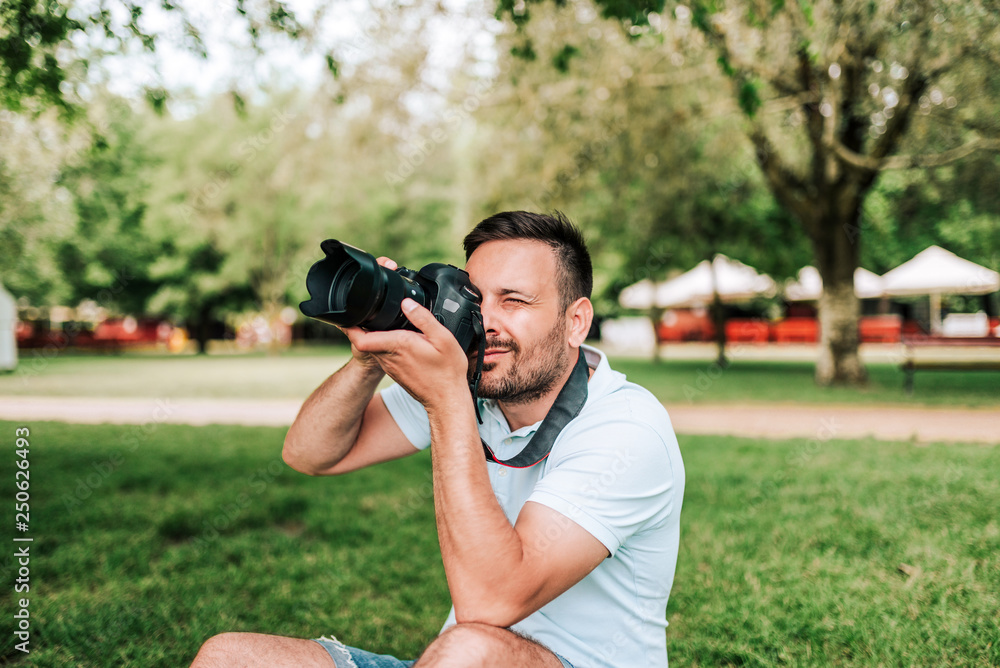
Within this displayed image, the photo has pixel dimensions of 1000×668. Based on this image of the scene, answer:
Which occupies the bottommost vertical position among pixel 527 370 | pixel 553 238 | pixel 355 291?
pixel 527 370

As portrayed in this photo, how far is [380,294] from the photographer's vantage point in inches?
57.4

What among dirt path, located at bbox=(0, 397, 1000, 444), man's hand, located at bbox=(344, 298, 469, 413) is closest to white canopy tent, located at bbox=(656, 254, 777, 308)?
dirt path, located at bbox=(0, 397, 1000, 444)

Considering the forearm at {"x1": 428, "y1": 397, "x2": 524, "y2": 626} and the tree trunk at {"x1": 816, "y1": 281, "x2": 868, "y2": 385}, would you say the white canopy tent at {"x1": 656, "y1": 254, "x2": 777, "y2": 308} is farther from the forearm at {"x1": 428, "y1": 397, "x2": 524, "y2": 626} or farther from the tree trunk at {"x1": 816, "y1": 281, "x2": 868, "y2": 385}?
the forearm at {"x1": 428, "y1": 397, "x2": 524, "y2": 626}

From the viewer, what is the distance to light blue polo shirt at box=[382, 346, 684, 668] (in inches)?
57.0

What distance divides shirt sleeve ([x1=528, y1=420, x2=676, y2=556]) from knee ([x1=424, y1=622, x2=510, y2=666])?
0.92 ft

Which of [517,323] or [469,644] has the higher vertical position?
[517,323]

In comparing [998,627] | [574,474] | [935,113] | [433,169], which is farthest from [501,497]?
[433,169]

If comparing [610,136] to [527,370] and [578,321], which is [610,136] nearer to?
[578,321]

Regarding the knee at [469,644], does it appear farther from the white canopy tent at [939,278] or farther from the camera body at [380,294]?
the white canopy tent at [939,278]

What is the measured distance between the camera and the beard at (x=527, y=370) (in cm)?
175

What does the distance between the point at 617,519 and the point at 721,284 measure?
1719cm

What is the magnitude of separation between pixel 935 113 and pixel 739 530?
26.5 ft

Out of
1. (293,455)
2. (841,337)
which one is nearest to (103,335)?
(841,337)

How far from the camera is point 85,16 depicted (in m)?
4.38
